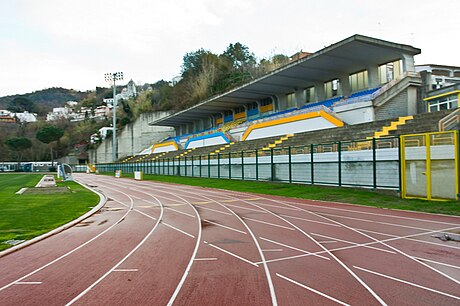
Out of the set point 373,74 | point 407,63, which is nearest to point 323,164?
point 407,63

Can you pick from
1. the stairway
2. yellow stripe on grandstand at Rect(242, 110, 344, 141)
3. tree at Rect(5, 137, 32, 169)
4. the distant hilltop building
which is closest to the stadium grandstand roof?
yellow stripe on grandstand at Rect(242, 110, 344, 141)

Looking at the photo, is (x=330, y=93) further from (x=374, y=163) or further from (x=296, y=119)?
(x=374, y=163)

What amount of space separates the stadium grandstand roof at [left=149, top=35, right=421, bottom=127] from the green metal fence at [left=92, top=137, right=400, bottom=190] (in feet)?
37.3

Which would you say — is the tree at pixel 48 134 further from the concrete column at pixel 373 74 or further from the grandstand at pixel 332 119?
the concrete column at pixel 373 74

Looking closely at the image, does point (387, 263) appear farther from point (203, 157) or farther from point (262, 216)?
point (203, 157)

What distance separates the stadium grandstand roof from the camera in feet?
98.7

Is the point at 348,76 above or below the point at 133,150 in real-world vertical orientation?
above

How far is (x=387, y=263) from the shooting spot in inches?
270

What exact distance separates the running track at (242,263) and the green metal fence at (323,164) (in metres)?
5.57

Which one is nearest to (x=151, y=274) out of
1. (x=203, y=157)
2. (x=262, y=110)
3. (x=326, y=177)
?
(x=326, y=177)

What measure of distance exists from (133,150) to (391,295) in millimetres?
81891

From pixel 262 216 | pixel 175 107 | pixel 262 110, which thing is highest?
pixel 175 107

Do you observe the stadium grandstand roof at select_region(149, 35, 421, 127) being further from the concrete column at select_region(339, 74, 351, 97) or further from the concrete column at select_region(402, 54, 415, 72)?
the concrete column at select_region(339, 74, 351, 97)

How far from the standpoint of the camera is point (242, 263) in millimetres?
6910
